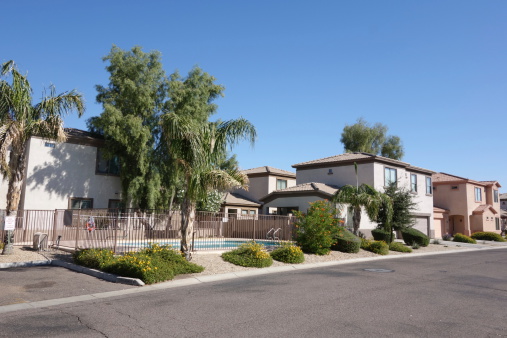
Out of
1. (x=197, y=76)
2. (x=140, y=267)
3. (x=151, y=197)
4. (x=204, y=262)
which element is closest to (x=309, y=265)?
(x=204, y=262)

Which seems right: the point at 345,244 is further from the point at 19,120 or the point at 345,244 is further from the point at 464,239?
the point at 464,239

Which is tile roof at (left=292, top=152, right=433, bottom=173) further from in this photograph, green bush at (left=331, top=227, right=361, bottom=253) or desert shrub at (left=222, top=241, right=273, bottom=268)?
desert shrub at (left=222, top=241, right=273, bottom=268)

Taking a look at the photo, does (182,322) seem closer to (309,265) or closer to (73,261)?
(73,261)

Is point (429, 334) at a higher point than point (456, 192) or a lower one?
lower

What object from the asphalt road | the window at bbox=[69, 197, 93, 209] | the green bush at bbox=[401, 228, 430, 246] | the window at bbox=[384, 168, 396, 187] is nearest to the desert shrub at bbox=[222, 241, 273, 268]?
the asphalt road

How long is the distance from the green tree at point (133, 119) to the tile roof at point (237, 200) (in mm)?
8411

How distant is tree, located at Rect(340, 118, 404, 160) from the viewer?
2298 inches

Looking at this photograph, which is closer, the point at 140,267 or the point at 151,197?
the point at 140,267

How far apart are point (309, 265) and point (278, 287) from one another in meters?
6.08

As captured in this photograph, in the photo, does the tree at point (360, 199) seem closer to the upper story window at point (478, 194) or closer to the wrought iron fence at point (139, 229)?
the wrought iron fence at point (139, 229)

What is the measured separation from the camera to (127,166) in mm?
27953

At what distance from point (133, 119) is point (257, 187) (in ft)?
55.1

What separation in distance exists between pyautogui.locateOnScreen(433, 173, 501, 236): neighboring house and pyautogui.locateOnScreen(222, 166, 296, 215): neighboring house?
18.5 m

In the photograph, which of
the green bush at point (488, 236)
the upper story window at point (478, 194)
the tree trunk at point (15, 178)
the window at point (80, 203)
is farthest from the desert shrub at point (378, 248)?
the upper story window at point (478, 194)
